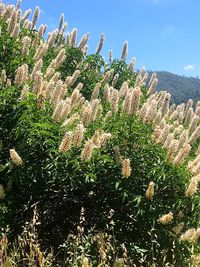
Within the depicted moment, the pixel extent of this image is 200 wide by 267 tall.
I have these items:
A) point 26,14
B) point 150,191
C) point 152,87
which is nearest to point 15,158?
point 150,191

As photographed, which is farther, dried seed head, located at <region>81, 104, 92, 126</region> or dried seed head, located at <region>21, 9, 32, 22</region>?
dried seed head, located at <region>21, 9, 32, 22</region>

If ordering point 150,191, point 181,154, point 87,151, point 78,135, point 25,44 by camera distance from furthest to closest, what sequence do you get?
point 25,44 < point 181,154 < point 78,135 < point 150,191 < point 87,151

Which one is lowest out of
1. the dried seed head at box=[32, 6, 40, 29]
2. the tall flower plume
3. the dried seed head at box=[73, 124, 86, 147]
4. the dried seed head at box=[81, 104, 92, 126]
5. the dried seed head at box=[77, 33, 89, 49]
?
the tall flower plume

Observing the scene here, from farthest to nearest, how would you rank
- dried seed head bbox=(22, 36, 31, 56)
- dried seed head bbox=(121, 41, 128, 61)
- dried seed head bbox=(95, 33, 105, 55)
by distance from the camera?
Result: dried seed head bbox=(95, 33, 105, 55) → dried seed head bbox=(121, 41, 128, 61) → dried seed head bbox=(22, 36, 31, 56)

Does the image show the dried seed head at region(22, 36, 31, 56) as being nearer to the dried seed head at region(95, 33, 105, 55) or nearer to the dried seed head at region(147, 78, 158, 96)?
the dried seed head at region(147, 78, 158, 96)

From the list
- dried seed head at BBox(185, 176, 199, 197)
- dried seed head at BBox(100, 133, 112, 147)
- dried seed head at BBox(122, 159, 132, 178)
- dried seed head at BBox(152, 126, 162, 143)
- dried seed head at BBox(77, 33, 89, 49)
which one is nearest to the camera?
dried seed head at BBox(185, 176, 199, 197)

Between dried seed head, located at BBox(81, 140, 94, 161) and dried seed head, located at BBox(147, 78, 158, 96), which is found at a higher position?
dried seed head, located at BBox(147, 78, 158, 96)

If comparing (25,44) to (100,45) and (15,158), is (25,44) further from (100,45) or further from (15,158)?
(100,45)

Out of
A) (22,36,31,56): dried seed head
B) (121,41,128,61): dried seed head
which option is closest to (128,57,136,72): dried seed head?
(121,41,128,61): dried seed head

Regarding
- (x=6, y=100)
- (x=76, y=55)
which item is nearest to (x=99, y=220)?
(x=6, y=100)

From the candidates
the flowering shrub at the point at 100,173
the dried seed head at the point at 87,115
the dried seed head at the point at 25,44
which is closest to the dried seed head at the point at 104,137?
the flowering shrub at the point at 100,173

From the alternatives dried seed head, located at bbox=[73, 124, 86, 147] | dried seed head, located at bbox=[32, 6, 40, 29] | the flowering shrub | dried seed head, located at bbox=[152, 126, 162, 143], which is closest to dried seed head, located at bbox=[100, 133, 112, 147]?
the flowering shrub

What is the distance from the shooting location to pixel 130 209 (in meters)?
8.89

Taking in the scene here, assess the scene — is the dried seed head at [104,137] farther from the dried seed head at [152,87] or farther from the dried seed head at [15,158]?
the dried seed head at [152,87]
